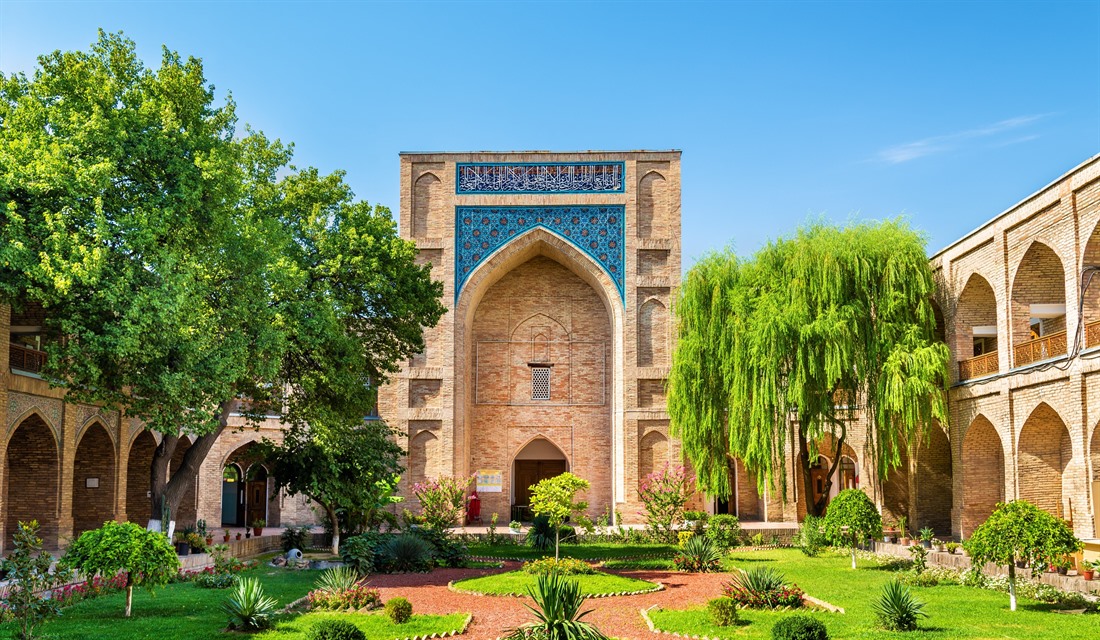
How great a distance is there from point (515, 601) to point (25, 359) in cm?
1084

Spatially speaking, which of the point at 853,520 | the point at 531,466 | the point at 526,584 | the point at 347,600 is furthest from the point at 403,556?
the point at 531,466

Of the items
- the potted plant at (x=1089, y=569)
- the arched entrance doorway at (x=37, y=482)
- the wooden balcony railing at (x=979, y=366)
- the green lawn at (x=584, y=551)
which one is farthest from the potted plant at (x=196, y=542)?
the wooden balcony railing at (x=979, y=366)

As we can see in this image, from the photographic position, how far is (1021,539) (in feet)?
43.3

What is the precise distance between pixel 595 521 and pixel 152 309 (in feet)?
55.8

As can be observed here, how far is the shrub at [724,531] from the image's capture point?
21.2 m

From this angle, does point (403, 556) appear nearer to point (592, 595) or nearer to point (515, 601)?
point (515, 601)

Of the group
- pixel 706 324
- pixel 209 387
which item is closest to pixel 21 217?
pixel 209 387

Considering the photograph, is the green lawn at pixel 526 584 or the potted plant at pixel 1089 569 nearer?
the potted plant at pixel 1089 569

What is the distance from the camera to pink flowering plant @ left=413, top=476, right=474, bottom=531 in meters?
26.2

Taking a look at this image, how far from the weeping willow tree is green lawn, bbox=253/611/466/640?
34.6 feet

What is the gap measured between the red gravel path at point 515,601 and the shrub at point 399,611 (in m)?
0.81

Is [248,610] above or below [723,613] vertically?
above

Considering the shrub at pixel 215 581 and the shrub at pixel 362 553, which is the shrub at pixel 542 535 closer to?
the shrub at pixel 362 553

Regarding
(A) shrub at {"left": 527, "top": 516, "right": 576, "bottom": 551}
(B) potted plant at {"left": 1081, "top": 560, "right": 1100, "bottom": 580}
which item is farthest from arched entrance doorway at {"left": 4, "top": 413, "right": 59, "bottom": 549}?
(B) potted plant at {"left": 1081, "top": 560, "right": 1100, "bottom": 580}
